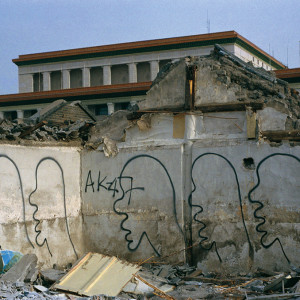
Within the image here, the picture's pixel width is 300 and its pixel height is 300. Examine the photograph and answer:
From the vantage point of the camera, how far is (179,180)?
437 inches

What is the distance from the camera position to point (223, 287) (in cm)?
952

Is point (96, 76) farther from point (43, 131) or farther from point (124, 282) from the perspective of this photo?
point (124, 282)

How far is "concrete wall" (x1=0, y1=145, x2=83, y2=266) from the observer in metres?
10.2

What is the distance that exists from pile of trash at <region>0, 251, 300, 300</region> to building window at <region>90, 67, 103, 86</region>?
45363 millimetres

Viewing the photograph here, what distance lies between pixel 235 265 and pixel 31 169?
4517mm

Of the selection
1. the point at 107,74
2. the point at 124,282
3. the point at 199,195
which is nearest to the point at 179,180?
the point at 199,195

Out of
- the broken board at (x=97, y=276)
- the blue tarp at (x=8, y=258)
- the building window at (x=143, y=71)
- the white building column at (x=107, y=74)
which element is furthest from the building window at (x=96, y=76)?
the blue tarp at (x=8, y=258)

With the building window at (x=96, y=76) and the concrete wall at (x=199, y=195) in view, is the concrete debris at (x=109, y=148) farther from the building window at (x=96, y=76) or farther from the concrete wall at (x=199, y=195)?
the building window at (x=96, y=76)

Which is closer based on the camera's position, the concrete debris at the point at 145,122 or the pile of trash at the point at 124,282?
the pile of trash at the point at 124,282

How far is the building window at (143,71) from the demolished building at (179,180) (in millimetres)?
40816

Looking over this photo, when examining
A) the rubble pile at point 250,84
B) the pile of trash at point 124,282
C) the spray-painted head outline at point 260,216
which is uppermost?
the rubble pile at point 250,84

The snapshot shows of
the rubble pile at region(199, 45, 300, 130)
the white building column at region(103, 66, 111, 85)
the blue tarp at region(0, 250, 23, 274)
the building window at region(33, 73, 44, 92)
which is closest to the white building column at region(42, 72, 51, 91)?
the building window at region(33, 73, 44, 92)

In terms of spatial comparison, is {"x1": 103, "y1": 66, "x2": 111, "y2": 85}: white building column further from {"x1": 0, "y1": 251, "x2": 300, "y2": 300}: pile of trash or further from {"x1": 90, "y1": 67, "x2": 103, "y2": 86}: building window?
{"x1": 0, "y1": 251, "x2": 300, "y2": 300}: pile of trash

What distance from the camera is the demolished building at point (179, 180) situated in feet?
33.7
